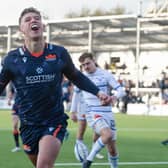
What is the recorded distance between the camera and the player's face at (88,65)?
1110 centimetres

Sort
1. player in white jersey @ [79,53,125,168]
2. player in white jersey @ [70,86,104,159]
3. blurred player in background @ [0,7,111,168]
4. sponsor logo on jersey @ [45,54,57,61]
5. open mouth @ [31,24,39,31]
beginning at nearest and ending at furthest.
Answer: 1. open mouth @ [31,24,39,31]
2. blurred player in background @ [0,7,111,168]
3. sponsor logo on jersey @ [45,54,57,61]
4. player in white jersey @ [79,53,125,168]
5. player in white jersey @ [70,86,104,159]

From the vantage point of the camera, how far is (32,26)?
6.47m

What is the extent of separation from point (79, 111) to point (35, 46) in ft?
22.8

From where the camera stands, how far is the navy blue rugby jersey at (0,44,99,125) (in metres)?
6.63

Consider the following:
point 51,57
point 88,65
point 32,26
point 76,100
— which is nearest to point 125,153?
point 76,100

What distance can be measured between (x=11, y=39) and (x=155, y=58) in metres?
13.8

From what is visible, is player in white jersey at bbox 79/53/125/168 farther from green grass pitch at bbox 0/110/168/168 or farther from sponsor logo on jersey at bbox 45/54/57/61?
sponsor logo on jersey at bbox 45/54/57/61

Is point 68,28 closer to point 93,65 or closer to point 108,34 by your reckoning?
point 108,34

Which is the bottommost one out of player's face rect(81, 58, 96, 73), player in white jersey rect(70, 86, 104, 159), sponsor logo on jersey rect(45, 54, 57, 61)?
player in white jersey rect(70, 86, 104, 159)

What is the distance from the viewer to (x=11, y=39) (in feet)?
171

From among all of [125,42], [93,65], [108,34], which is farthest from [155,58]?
[93,65]

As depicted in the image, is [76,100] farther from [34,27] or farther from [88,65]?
[34,27]

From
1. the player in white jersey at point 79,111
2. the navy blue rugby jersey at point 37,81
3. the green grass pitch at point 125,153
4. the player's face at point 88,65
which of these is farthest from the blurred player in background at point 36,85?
the player in white jersey at point 79,111

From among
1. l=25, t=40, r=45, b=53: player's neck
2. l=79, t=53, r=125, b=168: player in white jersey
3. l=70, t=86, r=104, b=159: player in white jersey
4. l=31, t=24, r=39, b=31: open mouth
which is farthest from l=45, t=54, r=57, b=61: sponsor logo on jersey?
l=70, t=86, r=104, b=159: player in white jersey
